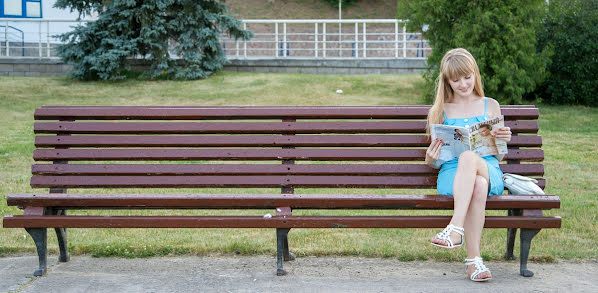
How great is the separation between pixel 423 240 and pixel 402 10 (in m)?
10.6

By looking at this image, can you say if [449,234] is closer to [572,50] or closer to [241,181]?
[241,181]

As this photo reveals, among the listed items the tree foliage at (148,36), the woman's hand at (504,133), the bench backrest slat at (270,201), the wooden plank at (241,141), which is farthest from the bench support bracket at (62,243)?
the tree foliage at (148,36)

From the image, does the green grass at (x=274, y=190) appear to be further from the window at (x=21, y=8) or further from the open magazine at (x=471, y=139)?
the window at (x=21, y=8)

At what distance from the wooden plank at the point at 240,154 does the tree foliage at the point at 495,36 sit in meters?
9.79

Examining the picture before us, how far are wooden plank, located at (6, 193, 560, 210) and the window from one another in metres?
23.2

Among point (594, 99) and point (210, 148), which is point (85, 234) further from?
point (594, 99)

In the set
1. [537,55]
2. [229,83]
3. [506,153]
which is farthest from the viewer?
[229,83]

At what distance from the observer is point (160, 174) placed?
14.6 ft

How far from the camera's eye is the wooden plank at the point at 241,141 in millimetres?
4461

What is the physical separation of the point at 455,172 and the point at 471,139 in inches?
8.2

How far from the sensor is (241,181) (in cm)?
440

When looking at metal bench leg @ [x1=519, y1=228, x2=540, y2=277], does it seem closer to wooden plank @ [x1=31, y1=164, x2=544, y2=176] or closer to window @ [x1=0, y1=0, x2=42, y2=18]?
wooden plank @ [x1=31, y1=164, x2=544, y2=176]

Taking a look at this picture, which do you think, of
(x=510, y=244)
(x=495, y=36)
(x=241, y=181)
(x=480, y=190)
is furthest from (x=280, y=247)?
(x=495, y=36)

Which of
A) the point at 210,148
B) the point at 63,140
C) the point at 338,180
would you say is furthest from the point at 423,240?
the point at 63,140
